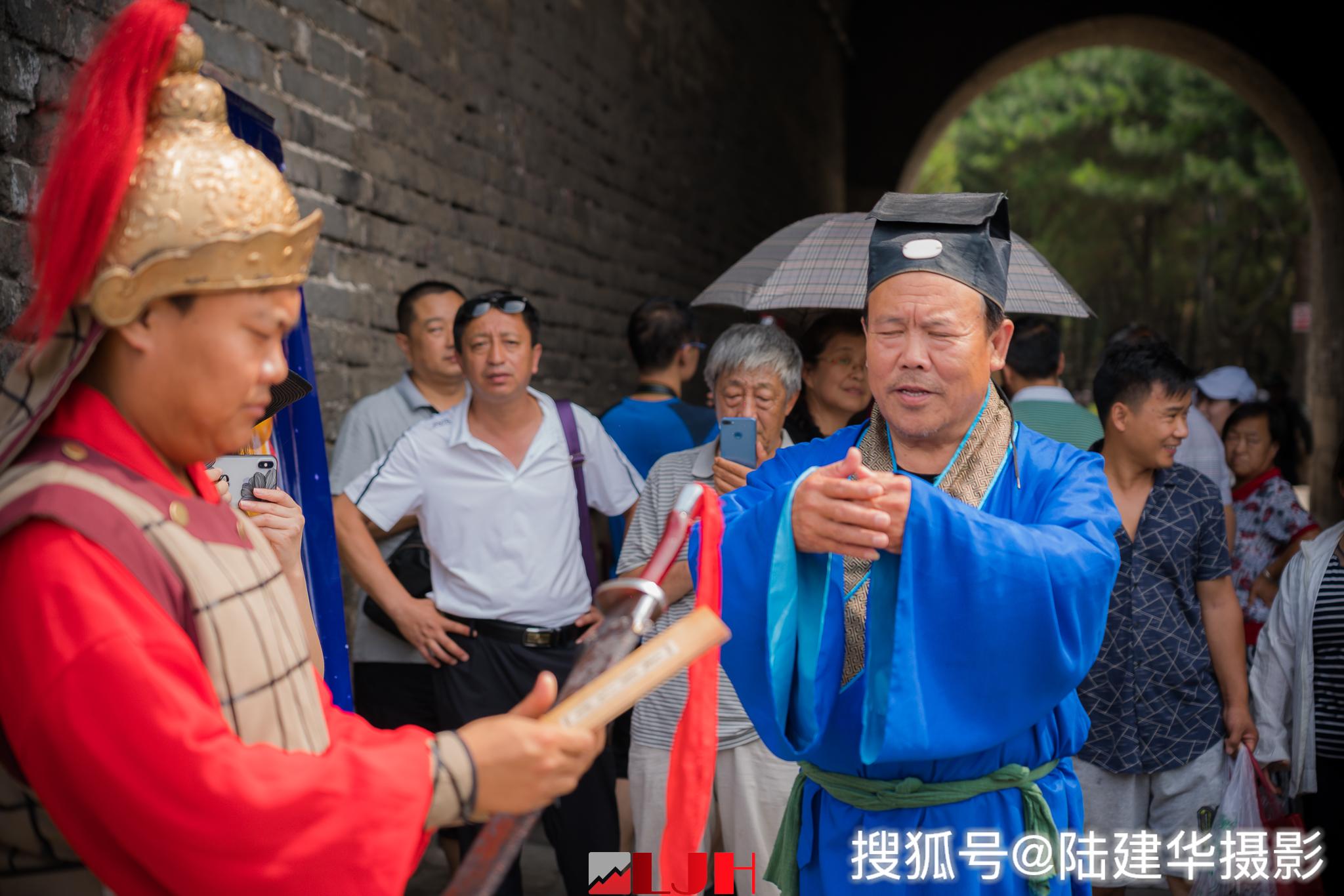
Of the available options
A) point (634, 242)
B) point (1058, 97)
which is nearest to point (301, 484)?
point (634, 242)

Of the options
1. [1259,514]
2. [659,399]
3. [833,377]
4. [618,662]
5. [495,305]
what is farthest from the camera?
[1259,514]

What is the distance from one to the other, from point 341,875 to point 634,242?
7.57 metres

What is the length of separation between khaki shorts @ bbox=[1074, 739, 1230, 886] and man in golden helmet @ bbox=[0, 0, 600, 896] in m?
2.86

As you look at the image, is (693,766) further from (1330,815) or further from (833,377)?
(1330,815)

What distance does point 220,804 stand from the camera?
1.17m

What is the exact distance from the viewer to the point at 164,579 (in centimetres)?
125

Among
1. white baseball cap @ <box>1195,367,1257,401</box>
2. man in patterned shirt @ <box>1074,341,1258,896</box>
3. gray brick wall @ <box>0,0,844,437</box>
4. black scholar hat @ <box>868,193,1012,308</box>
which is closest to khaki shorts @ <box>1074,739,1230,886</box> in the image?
man in patterned shirt @ <box>1074,341,1258,896</box>

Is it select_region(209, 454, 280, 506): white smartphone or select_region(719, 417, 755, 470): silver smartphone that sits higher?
select_region(719, 417, 755, 470): silver smartphone

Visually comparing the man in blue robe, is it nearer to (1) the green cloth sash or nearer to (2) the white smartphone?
(1) the green cloth sash

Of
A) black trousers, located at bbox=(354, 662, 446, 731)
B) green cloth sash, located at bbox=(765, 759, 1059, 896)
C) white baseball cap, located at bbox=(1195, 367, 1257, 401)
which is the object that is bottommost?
black trousers, located at bbox=(354, 662, 446, 731)

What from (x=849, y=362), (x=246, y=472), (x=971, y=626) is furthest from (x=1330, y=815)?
(x=246, y=472)

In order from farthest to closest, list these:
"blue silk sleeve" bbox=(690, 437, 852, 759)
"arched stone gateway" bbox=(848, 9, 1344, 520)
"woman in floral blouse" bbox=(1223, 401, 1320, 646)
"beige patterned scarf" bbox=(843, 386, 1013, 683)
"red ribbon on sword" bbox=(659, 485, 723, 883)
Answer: "arched stone gateway" bbox=(848, 9, 1344, 520)
"woman in floral blouse" bbox=(1223, 401, 1320, 646)
"beige patterned scarf" bbox=(843, 386, 1013, 683)
"blue silk sleeve" bbox=(690, 437, 852, 759)
"red ribbon on sword" bbox=(659, 485, 723, 883)

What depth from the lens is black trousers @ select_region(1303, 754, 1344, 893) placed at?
143 inches

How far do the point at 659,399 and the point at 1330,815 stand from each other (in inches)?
110
